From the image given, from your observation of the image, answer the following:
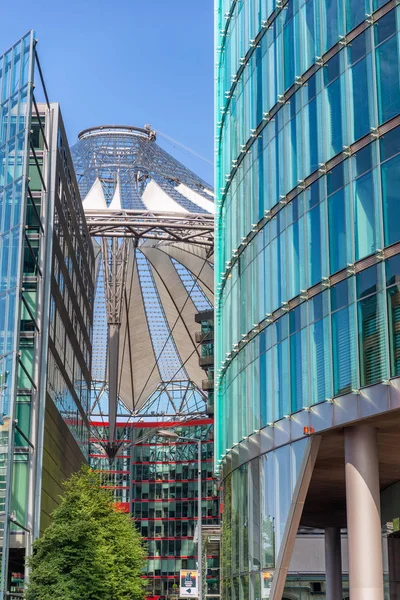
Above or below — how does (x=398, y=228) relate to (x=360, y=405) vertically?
above

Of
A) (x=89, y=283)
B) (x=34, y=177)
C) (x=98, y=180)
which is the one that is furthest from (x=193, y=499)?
(x=34, y=177)

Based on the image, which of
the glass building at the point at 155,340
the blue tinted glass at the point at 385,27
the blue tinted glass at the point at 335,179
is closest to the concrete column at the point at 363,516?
the blue tinted glass at the point at 335,179

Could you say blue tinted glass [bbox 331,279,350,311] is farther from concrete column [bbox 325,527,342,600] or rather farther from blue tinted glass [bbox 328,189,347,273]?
concrete column [bbox 325,527,342,600]

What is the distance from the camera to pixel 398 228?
68.0ft

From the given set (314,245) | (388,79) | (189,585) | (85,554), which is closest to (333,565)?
(189,585)

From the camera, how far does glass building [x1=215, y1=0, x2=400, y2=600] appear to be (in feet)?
70.9

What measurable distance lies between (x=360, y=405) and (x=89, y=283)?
49684 mm

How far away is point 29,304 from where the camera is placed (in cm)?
4172

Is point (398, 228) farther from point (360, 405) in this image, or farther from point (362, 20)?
point (362, 20)

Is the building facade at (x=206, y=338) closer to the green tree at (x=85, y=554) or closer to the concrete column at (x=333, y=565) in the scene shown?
the concrete column at (x=333, y=565)

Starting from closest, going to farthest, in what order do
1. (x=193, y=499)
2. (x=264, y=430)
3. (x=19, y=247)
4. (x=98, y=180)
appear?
1. (x=264, y=430)
2. (x=19, y=247)
3. (x=98, y=180)
4. (x=193, y=499)

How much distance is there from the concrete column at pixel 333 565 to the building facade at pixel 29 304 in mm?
12716

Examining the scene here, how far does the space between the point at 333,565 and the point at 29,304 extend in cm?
1751

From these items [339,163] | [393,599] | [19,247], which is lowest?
[393,599]
